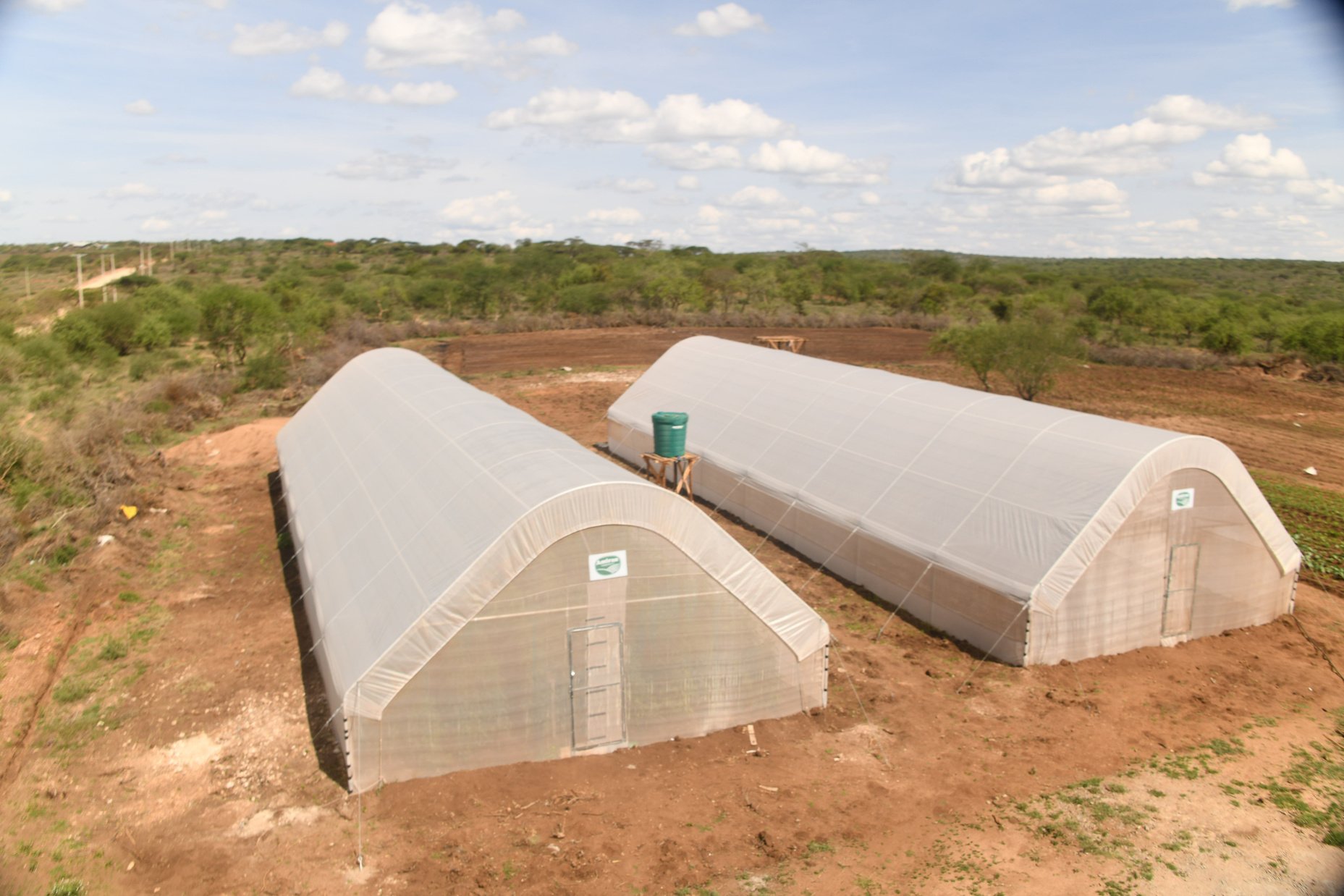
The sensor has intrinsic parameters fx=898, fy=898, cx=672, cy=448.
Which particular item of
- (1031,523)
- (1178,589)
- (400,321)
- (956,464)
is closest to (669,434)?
(956,464)

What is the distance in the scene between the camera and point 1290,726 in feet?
36.0

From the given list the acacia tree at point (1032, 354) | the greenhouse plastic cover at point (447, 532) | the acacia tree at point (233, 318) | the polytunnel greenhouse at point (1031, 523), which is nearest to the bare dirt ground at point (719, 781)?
the polytunnel greenhouse at point (1031, 523)

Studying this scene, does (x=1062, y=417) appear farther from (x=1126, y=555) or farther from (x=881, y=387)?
(x=881, y=387)

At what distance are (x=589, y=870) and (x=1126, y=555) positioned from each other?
28.5 feet

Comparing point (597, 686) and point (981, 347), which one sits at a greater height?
point (981, 347)

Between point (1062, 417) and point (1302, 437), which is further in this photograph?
point (1302, 437)

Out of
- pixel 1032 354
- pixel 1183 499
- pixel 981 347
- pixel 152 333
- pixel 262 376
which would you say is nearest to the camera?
pixel 1183 499

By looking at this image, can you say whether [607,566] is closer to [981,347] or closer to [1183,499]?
[1183,499]

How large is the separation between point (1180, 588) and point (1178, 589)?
Answer: 28 millimetres

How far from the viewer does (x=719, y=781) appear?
9602 millimetres

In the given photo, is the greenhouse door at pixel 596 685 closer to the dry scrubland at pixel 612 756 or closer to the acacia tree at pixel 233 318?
the dry scrubland at pixel 612 756

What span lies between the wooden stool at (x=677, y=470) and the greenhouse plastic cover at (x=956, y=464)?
2.50 feet

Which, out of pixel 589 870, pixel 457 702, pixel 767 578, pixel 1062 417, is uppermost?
pixel 1062 417

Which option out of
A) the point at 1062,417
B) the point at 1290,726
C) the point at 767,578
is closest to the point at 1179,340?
the point at 1062,417
